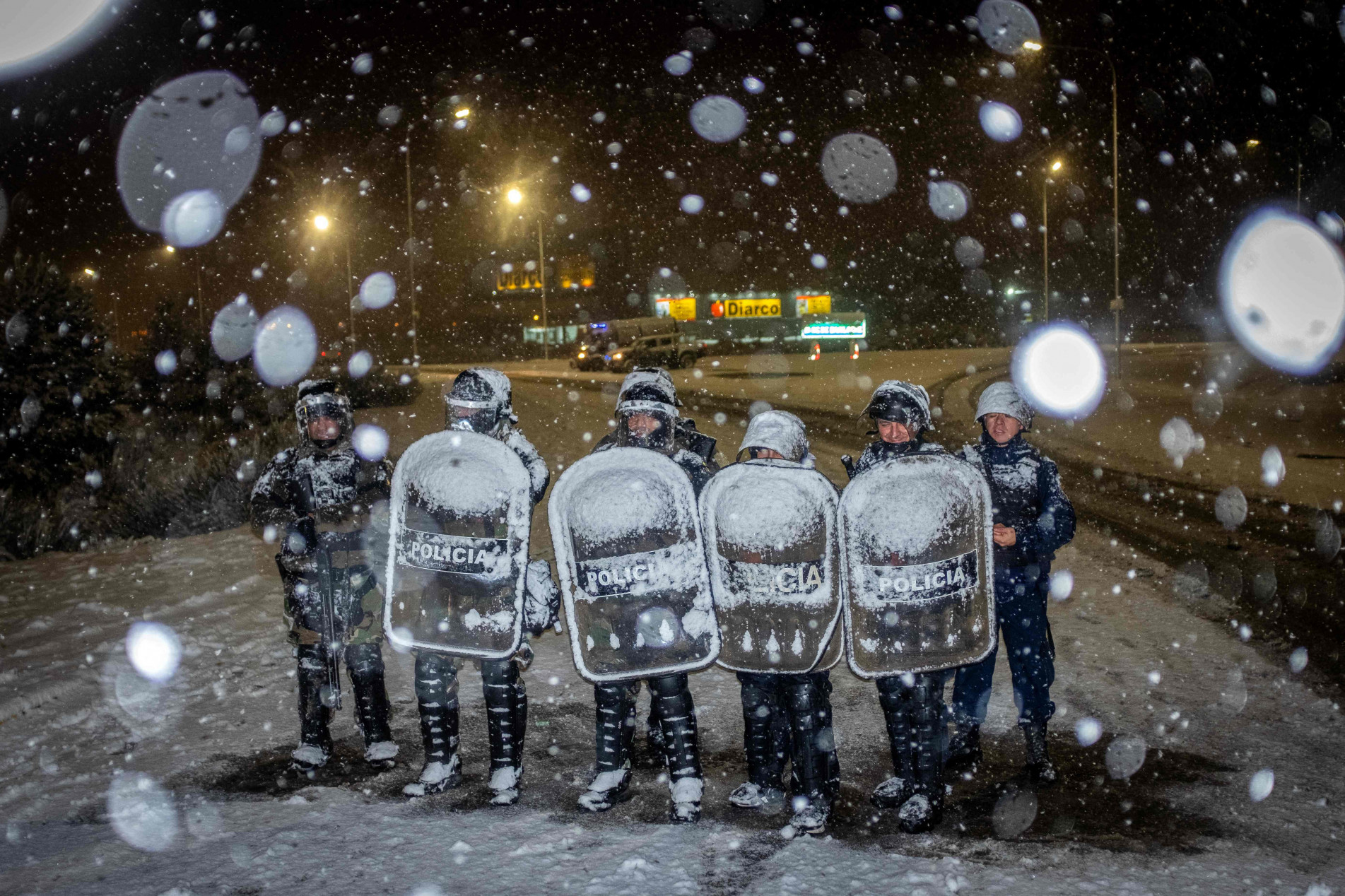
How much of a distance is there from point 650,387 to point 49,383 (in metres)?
12.2

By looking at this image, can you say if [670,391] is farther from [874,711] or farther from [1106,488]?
[1106,488]

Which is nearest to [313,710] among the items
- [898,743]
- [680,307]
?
[898,743]

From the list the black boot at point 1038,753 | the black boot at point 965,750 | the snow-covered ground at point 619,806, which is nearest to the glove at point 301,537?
the snow-covered ground at point 619,806

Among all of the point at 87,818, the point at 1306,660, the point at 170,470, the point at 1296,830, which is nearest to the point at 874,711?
the point at 1296,830

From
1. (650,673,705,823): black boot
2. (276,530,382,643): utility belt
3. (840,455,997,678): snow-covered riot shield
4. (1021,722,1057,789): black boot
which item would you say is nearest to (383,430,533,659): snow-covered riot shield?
(276,530,382,643): utility belt

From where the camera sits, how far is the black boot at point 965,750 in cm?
481

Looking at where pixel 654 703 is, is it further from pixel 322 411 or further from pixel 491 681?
pixel 322 411

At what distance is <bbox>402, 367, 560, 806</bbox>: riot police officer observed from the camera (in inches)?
178

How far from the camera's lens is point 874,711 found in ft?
18.6

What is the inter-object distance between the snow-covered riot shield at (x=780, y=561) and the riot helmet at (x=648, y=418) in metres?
0.55

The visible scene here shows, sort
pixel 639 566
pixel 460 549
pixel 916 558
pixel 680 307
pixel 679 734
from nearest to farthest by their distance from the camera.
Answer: pixel 916 558 → pixel 639 566 → pixel 679 734 → pixel 460 549 → pixel 680 307

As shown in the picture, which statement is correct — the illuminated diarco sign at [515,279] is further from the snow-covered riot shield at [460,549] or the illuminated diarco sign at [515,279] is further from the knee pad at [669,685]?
the knee pad at [669,685]

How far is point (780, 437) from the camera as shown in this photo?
4.26m

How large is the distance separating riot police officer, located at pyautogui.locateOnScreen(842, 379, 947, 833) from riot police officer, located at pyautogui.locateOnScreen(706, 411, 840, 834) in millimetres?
257
